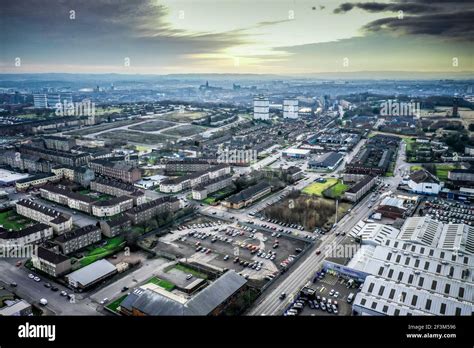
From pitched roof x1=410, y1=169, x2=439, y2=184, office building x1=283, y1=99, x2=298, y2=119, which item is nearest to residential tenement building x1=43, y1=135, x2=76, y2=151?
pitched roof x1=410, y1=169, x2=439, y2=184

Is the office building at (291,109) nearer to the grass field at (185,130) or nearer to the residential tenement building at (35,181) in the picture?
the grass field at (185,130)

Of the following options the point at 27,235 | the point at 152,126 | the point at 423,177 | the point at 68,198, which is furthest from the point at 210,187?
the point at 152,126

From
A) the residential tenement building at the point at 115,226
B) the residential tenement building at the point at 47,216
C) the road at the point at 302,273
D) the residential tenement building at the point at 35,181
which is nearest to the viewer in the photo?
the road at the point at 302,273

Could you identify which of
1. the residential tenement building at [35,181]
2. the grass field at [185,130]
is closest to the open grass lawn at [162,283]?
the residential tenement building at [35,181]

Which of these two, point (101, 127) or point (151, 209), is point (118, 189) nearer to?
point (151, 209)

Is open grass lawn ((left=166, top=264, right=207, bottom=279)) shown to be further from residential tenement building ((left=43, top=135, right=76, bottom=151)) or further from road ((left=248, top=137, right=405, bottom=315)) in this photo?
residential tenement building ((left=43, top=135, right=76, bottom=151))
